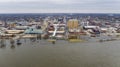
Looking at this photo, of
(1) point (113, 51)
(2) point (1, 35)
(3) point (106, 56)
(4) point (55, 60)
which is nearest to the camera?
(4) point (55, 60)

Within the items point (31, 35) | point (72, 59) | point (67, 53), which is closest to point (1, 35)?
point (31, 35)

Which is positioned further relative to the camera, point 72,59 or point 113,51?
point 113,51

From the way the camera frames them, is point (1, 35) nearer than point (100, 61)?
No

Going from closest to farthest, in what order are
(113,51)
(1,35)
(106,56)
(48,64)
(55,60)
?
(48,64) < (55,60) < (106,56) < (113,51) < (1,35)

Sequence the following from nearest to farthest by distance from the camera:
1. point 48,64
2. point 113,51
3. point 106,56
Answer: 1. point 48,64
2. point 106,56
3. point 113,51

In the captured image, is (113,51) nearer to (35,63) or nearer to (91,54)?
(91,54)

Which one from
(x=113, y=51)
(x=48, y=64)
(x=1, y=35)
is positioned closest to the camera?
(x=48, y=64)

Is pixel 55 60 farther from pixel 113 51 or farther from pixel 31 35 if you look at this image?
pixel 31 35

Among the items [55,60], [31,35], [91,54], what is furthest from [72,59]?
[31,35]
